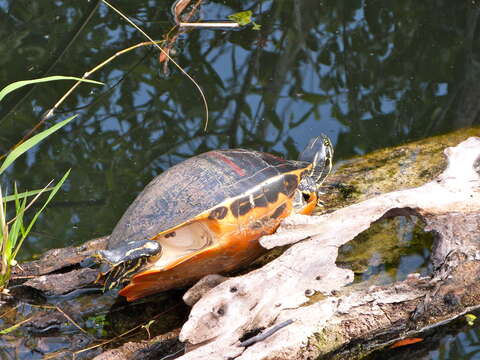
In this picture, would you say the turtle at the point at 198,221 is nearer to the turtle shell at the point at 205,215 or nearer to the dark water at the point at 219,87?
the turtle shell at the point at 205,215

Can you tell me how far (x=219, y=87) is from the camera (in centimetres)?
475

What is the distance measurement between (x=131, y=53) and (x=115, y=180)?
1.46 m

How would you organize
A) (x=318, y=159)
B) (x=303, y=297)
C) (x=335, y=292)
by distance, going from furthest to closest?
(x=318, y=159), (x=335, y=292), (x=303, y=297)

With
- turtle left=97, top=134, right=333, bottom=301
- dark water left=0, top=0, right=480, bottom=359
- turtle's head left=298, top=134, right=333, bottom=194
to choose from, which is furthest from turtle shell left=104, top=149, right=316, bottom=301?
dark water left=0, top=0, right=480, bottom=359

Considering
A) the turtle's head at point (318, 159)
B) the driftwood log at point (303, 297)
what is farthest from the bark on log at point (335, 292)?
the turtle's head at point (318, 159)

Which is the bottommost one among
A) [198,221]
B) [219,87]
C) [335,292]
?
[335,292]

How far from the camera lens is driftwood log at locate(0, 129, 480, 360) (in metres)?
2.61

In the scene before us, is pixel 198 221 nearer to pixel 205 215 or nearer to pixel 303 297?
pixel 205 215

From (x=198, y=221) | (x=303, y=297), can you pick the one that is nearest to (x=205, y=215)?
(x=198, y=221)

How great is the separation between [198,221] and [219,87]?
77.6 inches

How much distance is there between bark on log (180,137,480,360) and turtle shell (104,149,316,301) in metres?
0.16

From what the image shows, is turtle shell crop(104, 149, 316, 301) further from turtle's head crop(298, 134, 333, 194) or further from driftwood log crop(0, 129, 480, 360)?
turtle's head crop(298, 134, 333, 194)

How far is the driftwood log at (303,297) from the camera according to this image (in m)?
2.61

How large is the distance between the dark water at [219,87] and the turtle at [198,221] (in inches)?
31.0
